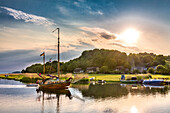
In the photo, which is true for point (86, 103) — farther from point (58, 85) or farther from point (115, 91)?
point (58, 85)

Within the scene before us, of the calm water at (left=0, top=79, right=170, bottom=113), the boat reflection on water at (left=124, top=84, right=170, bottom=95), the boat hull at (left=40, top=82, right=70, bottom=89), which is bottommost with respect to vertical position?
the boat reflection on water at (left=124, top=84, right=170, bottom=95)

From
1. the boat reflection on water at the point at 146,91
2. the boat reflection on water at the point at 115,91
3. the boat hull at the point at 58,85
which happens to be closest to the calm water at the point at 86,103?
the boat reflection on water at the point at 115,91

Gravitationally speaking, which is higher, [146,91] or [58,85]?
[58,85]

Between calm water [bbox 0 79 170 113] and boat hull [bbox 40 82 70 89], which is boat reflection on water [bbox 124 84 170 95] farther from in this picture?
boat hull [bbox 40 82 70 89]

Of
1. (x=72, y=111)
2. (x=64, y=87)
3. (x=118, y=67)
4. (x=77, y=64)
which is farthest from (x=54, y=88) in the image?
(x=77, y=64)

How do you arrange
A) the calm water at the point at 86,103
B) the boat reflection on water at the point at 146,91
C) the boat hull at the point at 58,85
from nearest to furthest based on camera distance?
the calm water at the point at 86,103 < the boat reflection on water at the point at 146,91 < the boat hull at the point at 58,85

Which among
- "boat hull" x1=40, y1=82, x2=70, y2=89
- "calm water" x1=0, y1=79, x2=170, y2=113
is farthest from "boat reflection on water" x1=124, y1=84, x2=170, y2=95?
"boat hull" x1=40, y1=82, x2=70, y2=89

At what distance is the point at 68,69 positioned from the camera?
168 meters

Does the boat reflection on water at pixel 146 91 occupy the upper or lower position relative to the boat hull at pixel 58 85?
lower

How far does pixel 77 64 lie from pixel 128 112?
155060 mm

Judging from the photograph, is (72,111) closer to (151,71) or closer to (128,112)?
(128,112)

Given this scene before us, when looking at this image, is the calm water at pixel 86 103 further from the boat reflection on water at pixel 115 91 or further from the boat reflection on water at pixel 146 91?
the boat reflection on water at pixel 146 91

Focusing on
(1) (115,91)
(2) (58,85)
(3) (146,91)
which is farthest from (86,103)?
(2) (58,85)

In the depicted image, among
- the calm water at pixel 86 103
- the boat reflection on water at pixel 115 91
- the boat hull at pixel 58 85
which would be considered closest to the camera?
the calm water at pixel 86 103
